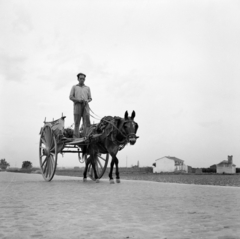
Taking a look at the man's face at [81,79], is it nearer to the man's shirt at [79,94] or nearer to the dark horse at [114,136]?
the man's shirt at [79,94]

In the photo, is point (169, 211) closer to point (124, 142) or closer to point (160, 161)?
point (124, 142)

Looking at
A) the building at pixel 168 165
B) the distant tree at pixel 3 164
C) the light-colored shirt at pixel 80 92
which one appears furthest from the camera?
the distant tree at pixel 3 164

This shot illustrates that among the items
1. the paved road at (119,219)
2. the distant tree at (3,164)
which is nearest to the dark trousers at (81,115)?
the paved road at (119,219)

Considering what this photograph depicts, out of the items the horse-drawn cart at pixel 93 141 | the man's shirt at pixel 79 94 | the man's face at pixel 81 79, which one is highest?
the man's face at pixel 81 79

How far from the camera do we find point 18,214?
19.3ft

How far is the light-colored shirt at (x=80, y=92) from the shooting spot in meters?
15.1

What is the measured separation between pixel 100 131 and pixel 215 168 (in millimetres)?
81832

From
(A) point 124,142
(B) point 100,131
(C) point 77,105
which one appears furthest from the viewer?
(C) point 77,105

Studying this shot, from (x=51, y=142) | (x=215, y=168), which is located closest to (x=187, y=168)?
(x=215, y=168)

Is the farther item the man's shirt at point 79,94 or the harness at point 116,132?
the man's shirt at point 79,94

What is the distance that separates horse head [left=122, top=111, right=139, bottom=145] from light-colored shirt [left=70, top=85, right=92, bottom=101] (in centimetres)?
278

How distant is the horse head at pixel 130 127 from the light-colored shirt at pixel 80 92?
2.78 metres

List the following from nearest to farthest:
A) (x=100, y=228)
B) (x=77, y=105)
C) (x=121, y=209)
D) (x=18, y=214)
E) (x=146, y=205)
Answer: (x=100, y=228)
(x=18, y=214)
(x=121, y=209)
(x=146, y=205)
(x=77, y=105)

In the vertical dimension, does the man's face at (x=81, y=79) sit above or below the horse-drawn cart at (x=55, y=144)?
above
